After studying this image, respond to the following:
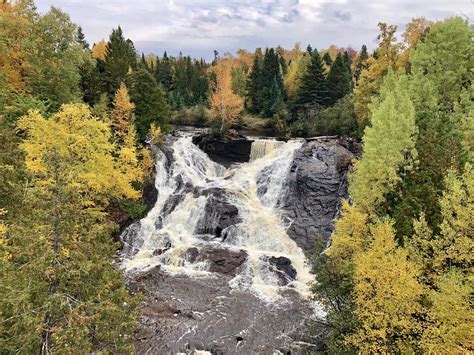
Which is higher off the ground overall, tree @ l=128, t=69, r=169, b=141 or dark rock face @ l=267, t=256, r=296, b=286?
tree @ l=128, t=69, r=169, b=141

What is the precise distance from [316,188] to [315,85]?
30.2 meters

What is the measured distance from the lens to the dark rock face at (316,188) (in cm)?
3077

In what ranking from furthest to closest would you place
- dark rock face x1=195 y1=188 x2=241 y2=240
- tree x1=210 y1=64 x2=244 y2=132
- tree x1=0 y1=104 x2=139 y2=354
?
tree x1=210 y1=64 x2=244 y2=132 → dark rock face x1=195 y1=188 x2=241 y2=240 → tree x1=0 y1=104 x2=139 y2=354

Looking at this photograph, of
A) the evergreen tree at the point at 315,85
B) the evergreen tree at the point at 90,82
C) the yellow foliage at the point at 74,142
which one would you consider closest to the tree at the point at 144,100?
the evergreen tree at the point at 90,82

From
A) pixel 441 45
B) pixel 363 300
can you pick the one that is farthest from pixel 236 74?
pixel 363 300

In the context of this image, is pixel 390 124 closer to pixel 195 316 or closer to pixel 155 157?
pixel 195 316

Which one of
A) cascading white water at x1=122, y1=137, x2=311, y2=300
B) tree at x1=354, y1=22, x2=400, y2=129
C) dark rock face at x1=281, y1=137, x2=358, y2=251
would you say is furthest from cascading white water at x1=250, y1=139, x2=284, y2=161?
tree at x1=354, y1=22, x2=400, y2=129

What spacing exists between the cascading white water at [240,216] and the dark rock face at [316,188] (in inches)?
39.0

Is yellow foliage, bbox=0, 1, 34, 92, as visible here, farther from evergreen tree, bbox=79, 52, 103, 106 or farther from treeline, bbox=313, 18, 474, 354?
treeline, bbox=313, 18, 474, 354

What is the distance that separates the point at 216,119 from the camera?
5475 cm

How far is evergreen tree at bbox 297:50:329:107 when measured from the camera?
5994 centimetres

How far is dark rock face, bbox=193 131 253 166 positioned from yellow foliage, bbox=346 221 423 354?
28.8 metres

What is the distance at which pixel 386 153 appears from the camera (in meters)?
19.6

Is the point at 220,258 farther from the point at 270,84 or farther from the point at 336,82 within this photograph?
the point at 270,84
